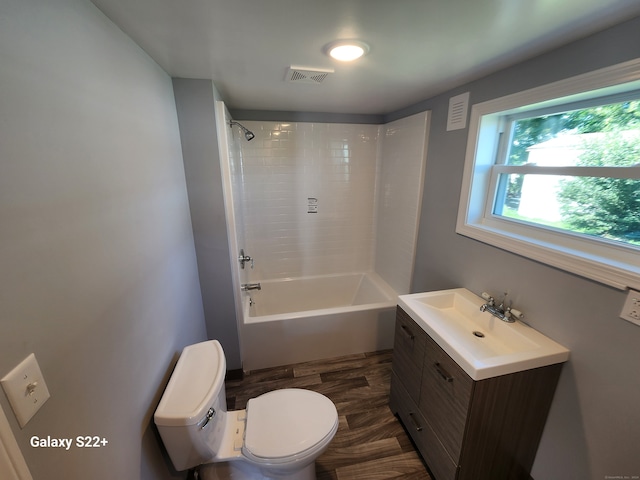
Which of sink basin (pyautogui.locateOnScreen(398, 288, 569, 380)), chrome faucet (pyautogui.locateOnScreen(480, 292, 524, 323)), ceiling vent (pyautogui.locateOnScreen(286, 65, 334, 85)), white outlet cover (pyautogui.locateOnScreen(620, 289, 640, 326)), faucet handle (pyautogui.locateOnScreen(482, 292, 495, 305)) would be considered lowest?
sink basin (pyautogui.locateOnScreen(398, 288, 569, 380))

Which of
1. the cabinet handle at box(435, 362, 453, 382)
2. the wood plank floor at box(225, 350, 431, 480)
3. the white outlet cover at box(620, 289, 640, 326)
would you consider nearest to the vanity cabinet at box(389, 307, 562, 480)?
the cabinet handle at box(435, 362, 453, 382)

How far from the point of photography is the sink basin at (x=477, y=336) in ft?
3.67

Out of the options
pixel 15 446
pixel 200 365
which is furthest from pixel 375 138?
pixel 15 446

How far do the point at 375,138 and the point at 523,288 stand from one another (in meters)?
2.08

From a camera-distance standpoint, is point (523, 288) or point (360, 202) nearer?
point (523, 288)

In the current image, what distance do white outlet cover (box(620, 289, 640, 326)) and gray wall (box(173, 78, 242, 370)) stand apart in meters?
2.04

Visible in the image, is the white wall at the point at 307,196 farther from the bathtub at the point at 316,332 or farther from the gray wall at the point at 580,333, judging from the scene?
the gray wall at the point at 580,333

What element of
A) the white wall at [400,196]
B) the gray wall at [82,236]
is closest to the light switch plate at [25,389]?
the gray wall at [82,236]

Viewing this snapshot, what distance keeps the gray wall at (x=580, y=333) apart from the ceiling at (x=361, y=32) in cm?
9

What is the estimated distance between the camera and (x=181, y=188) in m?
1.61

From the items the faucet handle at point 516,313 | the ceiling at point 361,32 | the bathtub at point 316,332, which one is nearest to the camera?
the ceiling at point 361,32

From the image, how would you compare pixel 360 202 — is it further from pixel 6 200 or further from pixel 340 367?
pixel 6 200

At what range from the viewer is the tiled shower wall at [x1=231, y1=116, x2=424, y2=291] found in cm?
268

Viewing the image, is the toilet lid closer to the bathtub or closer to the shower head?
the bathtub
